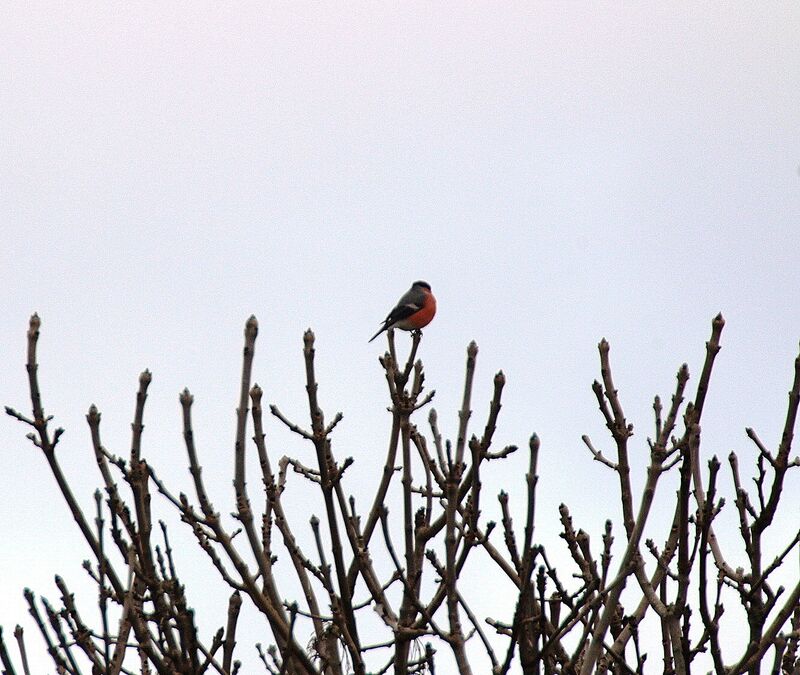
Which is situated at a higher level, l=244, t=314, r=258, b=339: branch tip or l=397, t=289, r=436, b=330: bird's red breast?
l=397, t=289, r=436, b=330: bird's red breast

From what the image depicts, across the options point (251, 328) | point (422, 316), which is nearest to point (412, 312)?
point (422, 316)

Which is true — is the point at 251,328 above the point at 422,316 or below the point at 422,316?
below

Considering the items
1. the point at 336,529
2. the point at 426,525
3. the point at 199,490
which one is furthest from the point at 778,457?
the point at 199,490

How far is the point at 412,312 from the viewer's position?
13758 millimetres

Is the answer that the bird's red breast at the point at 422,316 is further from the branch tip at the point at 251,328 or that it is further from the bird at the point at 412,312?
the branch tip at the point at 251,328

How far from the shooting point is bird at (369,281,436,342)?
13734mm

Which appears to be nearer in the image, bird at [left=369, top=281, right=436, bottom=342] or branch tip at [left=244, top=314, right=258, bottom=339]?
branch tip at [left=244, top=314, right=258, bottom=339]

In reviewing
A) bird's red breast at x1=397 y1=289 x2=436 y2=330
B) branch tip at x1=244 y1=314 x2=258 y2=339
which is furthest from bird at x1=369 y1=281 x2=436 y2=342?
branch tip at x1=244 y1=314 x2=258 y2=339

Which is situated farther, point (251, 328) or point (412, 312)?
point (412, 312)

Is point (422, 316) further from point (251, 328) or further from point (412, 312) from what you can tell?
point (251, 328)

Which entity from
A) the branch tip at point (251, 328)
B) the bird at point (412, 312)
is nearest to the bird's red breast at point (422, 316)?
the bird at point (412, 312)

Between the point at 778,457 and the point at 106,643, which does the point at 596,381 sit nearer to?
the point at 778,457

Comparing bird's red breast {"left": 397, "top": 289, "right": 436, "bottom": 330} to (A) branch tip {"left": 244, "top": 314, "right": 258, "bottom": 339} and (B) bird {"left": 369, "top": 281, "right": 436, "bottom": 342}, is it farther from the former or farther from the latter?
(A) branch tip {"left": 244, "top": 314, "right": 258, "bottom": 339}

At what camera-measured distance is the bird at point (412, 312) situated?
13734 mm
